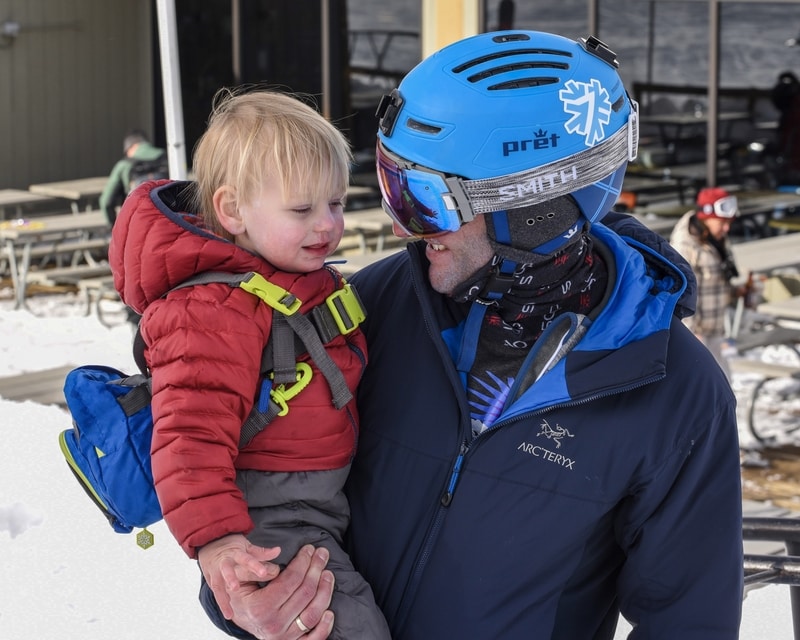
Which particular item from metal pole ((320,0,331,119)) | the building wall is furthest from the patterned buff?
the building wall

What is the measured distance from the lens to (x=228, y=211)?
6.00 feet

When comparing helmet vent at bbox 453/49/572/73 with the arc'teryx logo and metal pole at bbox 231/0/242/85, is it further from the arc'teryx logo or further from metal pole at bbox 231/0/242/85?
metal pole at bbox 231/0/242/85

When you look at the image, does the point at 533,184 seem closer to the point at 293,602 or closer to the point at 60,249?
the point at 293,602

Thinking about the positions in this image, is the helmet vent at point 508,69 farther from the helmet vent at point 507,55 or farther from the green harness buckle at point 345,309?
the green harness buckle at point 345,309

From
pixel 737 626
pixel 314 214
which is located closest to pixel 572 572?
pixel 737 626

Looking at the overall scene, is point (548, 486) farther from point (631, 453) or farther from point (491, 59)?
point (491, 59)

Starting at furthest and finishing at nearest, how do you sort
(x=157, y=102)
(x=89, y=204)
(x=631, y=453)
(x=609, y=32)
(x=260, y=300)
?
(x=157, y=102) < (x=89, y=204) < (x=609, y=32) < (x=260, y=300) < (x=631, y=453)

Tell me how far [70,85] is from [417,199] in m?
14.1

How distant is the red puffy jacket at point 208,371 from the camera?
5.16ft

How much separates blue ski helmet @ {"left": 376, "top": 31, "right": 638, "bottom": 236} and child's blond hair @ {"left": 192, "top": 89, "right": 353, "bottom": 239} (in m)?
0.15

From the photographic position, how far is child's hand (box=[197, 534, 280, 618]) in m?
1.51

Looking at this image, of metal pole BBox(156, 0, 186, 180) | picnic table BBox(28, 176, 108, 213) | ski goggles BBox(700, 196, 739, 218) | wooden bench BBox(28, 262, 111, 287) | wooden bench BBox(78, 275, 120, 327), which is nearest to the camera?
metal pole BBox(156, 0, 186, 180)

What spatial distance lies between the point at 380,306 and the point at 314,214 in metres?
0.18

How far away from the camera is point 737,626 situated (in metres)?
1.61
